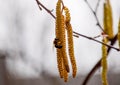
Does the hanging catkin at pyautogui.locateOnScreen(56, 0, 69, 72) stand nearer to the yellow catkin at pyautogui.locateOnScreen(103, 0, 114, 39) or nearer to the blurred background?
the yellow catkin at pyautogui.locateOnScreen(103, 0, 114, 39)

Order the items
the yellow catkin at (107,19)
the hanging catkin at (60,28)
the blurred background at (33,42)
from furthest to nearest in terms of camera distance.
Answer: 1. the blurred background at (33,42)
2. the yellow catkin at (107,19)
3. the hanging catkin at (60,28)

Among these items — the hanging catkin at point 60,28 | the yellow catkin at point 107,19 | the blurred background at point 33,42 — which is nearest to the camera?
the hanging catkin at point 60,28

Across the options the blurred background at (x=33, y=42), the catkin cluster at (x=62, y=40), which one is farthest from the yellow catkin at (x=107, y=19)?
the blurred background at (x=33, y=42)

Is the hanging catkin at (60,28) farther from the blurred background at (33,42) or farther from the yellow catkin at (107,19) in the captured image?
A: the blurred background at (33,42)

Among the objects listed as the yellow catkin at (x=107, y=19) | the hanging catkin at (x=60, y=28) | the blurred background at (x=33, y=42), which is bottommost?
the blurred background at (x=33, y=42)

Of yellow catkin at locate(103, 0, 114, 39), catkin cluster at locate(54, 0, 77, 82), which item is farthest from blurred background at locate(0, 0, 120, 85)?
catkin cluster at locate(54, 0, 77, 82)

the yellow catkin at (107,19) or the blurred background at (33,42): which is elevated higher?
the yellow catkin at (107,19)

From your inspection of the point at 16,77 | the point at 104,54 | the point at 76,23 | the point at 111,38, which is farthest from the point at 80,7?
the point at 104,54

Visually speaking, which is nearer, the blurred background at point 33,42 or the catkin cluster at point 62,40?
the catkin cluster at point 62,40

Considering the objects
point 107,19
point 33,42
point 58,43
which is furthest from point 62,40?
point 33,42
